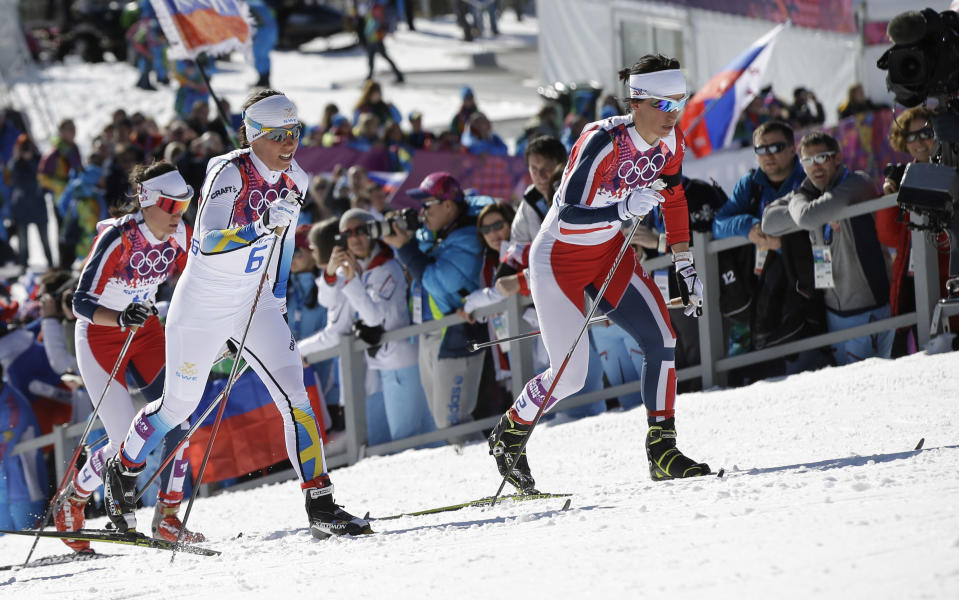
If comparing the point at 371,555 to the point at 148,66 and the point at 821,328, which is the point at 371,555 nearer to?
the point at 821,328

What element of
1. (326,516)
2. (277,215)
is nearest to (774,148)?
(277,215)

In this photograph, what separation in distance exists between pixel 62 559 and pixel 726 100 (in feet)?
19.6

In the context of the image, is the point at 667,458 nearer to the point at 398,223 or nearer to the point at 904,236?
the point at 904,236

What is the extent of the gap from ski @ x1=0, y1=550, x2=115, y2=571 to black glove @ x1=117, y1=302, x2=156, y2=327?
1.29 metres

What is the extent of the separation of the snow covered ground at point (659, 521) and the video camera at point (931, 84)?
109 centimetres

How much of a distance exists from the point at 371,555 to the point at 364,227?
396 cm

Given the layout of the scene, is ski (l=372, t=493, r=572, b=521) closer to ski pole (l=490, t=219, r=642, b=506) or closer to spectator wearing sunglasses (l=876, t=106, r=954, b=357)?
ski pole (l=490, t=219, r=642, b=506)

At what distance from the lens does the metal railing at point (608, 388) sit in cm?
721

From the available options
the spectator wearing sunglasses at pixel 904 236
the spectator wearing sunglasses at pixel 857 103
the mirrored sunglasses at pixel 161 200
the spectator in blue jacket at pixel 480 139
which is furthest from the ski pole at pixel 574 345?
the spectator in blue jacket at pixel 480 139

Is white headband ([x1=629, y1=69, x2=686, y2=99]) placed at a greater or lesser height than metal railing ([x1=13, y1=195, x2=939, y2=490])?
greater

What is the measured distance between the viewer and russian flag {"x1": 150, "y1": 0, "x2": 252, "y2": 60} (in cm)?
1057

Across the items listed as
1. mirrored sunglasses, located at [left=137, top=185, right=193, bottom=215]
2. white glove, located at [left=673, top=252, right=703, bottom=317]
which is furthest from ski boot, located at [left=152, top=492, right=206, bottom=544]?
white glove, located at [left=673, top=252, right=703, bottom=317]

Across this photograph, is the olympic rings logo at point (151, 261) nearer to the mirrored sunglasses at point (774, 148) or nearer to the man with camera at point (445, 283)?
the man with camera at point (445, 283)

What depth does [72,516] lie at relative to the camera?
718 cm
